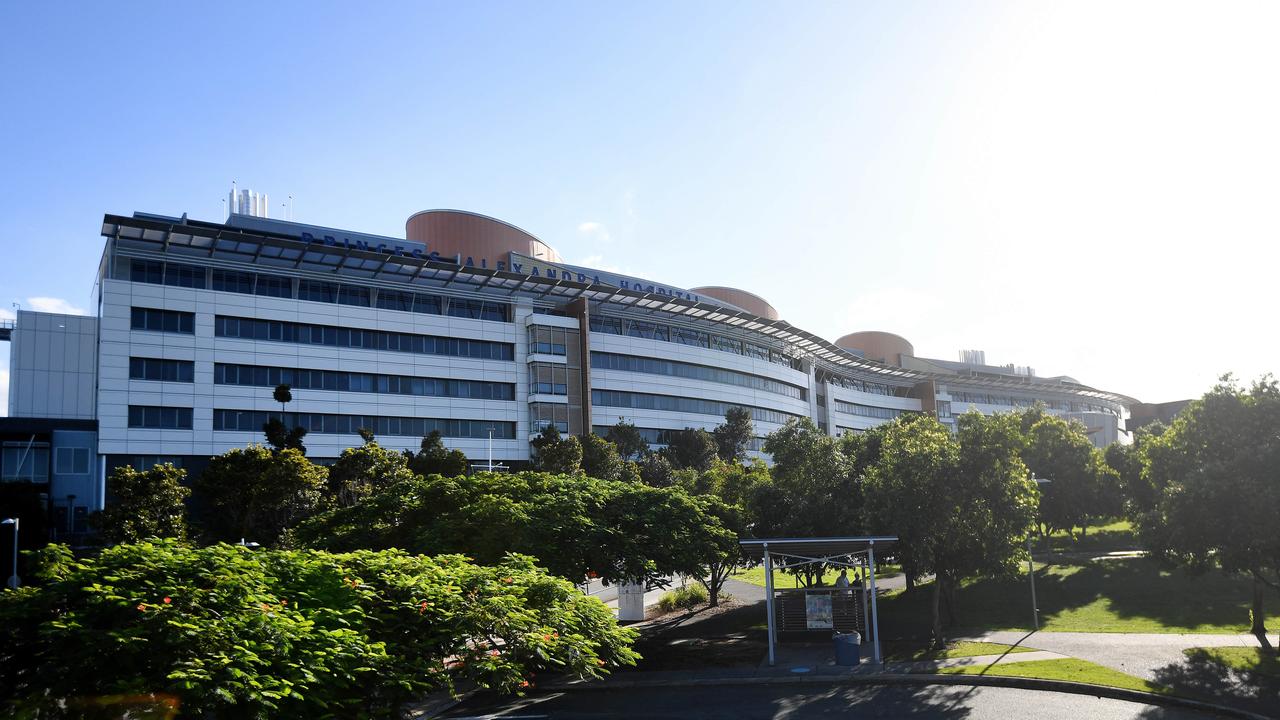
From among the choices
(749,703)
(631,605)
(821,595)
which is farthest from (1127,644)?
(631,605)

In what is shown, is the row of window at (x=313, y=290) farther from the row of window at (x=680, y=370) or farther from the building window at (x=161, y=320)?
the row of window at (x=680, y=370)

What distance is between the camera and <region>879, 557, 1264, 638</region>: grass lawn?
35.1 m

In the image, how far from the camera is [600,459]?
68.7m

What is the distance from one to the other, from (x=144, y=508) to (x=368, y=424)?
25792 millimetres

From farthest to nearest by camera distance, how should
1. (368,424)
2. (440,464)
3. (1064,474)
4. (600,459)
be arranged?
(368,424), (600,459), (440,464), (1064,474)

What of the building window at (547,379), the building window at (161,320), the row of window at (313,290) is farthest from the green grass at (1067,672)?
the building window at (161,320)

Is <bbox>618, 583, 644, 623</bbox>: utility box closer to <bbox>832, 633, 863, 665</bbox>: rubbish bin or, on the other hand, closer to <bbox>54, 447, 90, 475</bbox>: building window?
<bbox>832, 633, 863, 665</bbox>: rubbish bin

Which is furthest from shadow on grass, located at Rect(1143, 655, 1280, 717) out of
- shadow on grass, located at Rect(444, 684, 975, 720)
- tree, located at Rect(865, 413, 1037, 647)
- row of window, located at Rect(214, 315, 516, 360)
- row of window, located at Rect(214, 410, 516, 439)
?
row of window, located at Rect(214, 315, 516, 360)

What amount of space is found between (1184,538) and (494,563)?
75.6ft

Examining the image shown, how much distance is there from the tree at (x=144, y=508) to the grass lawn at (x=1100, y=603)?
38.0 meters

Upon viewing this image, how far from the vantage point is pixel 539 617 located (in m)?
14.9

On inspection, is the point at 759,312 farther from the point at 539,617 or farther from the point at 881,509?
the point at 539,617

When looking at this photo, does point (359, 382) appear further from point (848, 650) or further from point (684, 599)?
point (848, 650)

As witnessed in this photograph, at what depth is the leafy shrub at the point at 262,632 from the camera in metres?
9.90
